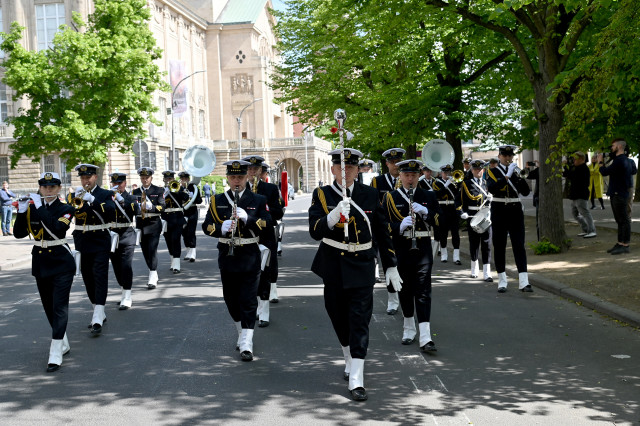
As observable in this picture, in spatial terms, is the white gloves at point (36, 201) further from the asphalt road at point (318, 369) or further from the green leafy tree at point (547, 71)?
the green leafy tree at point (547, 71)

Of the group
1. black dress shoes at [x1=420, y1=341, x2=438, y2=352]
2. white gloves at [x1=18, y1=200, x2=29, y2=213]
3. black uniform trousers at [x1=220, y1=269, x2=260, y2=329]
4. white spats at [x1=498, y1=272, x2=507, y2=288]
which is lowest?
black dress shoes at [x1=420, y1=341, x2=438, y2=352]

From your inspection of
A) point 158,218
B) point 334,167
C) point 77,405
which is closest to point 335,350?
point 334,167

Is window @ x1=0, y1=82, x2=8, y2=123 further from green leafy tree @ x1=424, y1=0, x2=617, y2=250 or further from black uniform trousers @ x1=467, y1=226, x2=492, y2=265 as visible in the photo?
black uniform trousers @ x1=467, y1=226, x2=492, y2=265

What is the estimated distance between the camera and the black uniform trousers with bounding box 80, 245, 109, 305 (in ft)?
30.5

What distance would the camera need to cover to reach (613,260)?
13.6 m

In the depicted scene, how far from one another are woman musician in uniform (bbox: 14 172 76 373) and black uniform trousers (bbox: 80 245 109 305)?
1461mm

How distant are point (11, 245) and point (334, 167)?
20.7 metres

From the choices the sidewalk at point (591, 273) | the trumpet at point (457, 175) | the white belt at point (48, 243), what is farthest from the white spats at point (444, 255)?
the white belt at point (48, 243)

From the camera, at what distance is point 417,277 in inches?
308

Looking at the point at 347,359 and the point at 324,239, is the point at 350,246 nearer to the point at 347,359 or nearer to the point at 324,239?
the point at 324,239

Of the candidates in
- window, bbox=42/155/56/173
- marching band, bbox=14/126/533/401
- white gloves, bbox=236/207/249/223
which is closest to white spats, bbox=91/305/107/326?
marching band, bbox=14/126/533/401

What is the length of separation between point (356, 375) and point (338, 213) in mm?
1309

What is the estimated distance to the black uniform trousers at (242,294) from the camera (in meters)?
7.68

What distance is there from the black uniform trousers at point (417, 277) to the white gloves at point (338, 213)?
6.18 feet
